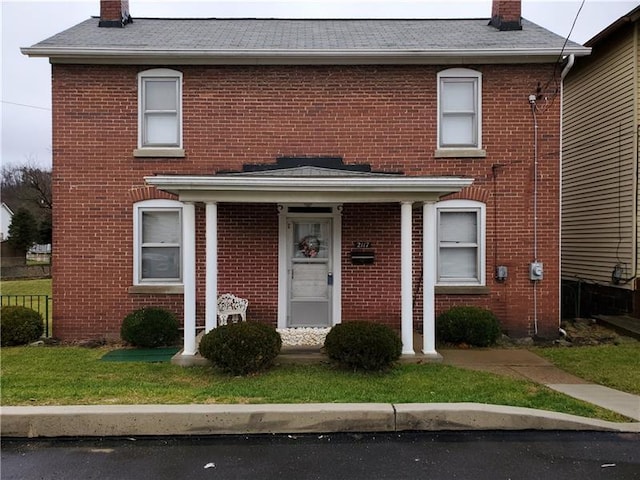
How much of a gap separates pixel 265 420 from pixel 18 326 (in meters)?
6.30

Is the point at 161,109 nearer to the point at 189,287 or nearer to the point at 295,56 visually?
the point at 295,56

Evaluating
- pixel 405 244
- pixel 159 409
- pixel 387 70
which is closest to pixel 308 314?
pixel 405 244

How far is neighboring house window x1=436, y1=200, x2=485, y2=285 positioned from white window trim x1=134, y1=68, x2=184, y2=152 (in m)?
5.51

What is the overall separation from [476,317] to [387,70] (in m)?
5.18

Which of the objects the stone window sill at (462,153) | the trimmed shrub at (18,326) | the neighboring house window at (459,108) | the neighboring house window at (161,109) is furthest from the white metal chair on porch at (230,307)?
the neighboring house window at (459,108)

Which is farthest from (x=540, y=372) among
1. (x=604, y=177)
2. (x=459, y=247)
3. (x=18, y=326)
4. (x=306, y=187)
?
(x=18, y=326)

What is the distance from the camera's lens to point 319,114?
919 cm

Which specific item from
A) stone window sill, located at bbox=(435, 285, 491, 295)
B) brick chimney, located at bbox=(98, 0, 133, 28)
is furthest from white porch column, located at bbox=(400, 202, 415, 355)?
brick chimney, located at bbox=(98, 0, 133, 28)

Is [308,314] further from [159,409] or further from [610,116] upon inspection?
[610,116]

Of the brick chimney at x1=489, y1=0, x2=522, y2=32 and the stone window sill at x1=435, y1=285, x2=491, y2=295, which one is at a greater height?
the brick chimney at x1=489, y1=0, x2=522, y2=32

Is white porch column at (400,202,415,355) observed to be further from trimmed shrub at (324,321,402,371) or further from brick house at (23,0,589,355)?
brick house at (23,0,589,355)

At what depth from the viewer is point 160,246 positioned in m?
9.17

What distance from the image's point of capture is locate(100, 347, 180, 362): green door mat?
7500 millimetres

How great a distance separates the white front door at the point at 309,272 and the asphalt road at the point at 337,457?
14.5 feet
